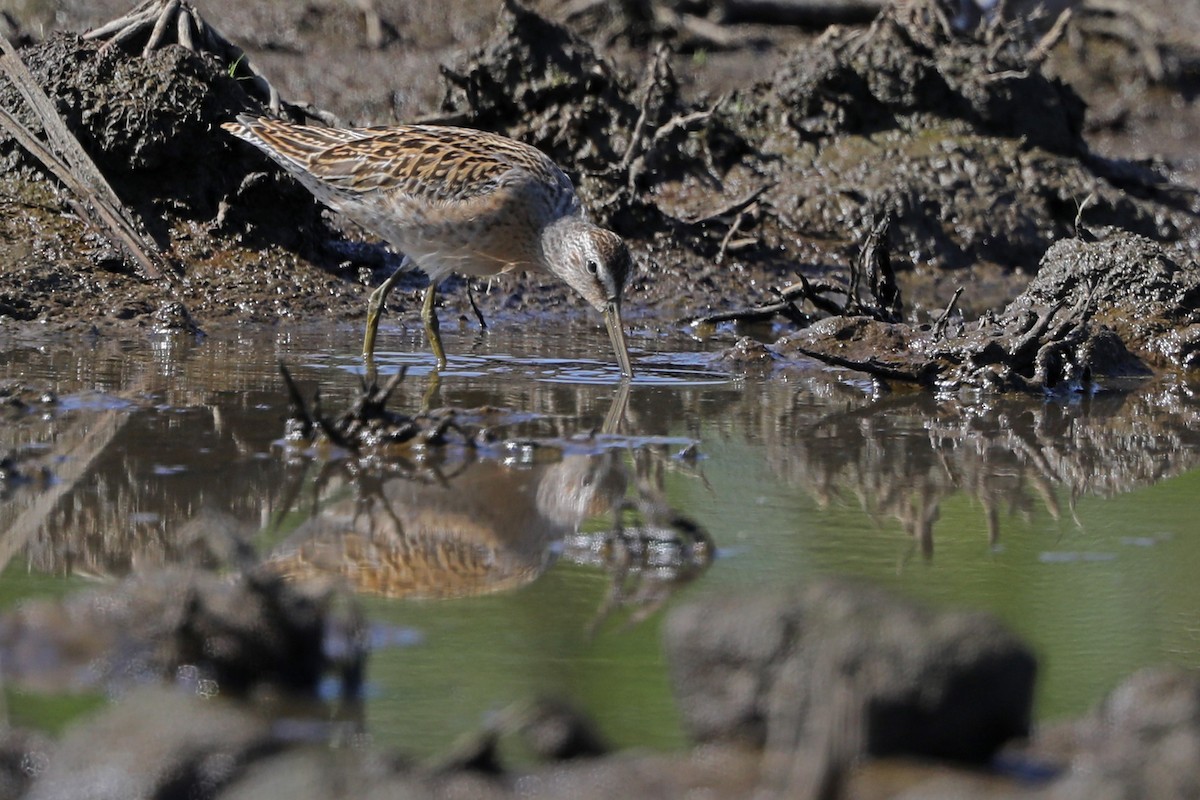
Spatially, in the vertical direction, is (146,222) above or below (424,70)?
below

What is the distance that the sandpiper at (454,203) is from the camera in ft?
25.5

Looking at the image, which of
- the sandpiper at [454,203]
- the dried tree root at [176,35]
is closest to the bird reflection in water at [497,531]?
the sandpiper at [454,203]

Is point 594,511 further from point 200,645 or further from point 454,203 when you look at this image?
point 454,203

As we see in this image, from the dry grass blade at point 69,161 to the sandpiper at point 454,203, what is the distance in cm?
75

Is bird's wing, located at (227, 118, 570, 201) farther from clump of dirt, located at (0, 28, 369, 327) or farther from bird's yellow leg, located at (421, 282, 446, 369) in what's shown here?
clump of dirt, located at (0, 28, 369, 327)

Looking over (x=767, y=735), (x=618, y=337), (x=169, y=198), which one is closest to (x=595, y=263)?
(x=618, y=337)

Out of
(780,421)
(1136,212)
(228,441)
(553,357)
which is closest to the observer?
(228,441)

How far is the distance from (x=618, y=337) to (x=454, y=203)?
1059 mm

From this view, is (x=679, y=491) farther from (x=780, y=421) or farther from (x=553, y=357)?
(x=553, y=357)

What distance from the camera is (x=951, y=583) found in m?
4.35

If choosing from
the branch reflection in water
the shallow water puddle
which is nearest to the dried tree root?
the shallow water puddle

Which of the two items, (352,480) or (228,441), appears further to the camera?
(228,441)

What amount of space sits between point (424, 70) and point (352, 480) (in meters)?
7.94

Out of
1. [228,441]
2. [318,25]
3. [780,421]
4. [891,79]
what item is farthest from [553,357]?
[318,25]
